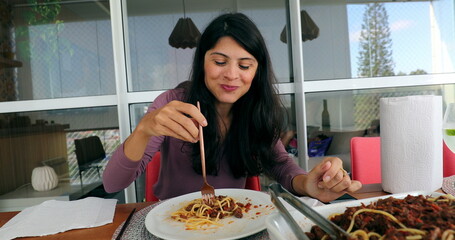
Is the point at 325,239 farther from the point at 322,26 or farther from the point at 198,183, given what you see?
the point at 322,26

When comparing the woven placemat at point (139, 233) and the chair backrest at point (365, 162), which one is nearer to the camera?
the woven placemat at point (139, 233)

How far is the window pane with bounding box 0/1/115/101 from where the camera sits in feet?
8.54

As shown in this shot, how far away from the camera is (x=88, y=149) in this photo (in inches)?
108

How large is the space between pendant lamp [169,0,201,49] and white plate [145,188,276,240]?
2047 mm

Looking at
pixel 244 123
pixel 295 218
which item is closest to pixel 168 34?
pixel 244 123

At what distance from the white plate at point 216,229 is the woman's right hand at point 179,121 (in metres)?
0.21

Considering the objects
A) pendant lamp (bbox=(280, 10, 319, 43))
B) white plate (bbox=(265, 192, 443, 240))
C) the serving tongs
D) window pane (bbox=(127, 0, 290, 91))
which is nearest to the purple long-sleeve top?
white plate (bbox=(265, 192, 443, 240))

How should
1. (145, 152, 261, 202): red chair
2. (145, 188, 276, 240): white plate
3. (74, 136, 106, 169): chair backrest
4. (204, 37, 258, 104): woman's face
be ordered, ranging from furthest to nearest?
(74, 136, 106, 169): chair backrest → (145, 152, 261, 202): red chair → (204, 37, 258, 104): woman's face → (145, 188, 276, 240): white plate

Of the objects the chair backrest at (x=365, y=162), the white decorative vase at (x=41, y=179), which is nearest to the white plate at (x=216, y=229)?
the chair backrest at (x=365, y=162)

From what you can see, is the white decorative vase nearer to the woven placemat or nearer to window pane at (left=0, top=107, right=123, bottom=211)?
window pane at (left=0, top=107, right=123, bottom=211)

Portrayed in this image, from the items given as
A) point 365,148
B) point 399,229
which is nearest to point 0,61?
point 365,148

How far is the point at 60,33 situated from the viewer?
2.63 meters

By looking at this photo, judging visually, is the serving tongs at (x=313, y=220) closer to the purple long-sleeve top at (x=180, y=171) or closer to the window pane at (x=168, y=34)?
the purple long-sleeve top at (x=180, y=171)

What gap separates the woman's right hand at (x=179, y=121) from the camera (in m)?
0.85
